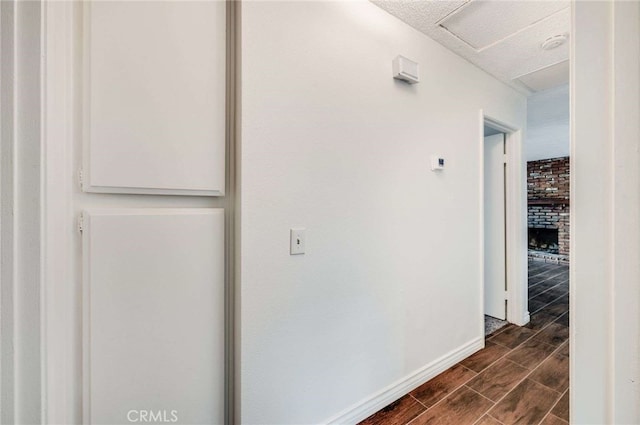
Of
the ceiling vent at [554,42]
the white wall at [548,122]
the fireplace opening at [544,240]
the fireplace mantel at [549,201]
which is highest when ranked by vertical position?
the white wall at [548,122]

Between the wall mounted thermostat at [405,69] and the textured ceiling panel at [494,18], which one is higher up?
the textured ceiling panel at [494,18]

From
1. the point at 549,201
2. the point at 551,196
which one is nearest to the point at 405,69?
the point at 549,201

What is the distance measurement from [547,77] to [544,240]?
19.1ft

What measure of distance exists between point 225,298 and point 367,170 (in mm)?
1054

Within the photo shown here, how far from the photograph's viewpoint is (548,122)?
4066 millimetres

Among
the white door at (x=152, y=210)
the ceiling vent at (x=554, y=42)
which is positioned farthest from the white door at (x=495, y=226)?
the white door at (x=152, y=210)

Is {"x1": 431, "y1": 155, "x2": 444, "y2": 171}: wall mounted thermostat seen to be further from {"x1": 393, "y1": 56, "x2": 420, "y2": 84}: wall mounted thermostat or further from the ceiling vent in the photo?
the ceiling vent

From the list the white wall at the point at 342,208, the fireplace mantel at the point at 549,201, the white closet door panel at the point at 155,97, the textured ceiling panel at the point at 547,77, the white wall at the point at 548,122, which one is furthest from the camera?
the fireplace mantel at the point at 549,201

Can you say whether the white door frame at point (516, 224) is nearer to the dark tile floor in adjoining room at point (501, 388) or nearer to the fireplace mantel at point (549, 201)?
the dark tile floor in adjoining room at point (501, 388)

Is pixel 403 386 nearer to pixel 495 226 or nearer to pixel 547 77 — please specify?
pixel 495 226

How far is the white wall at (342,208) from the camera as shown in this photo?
1240mm

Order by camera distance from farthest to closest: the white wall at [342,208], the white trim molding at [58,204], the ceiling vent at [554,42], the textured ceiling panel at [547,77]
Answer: the textured ceiling panel at [547,77] → the ceiling vent at [554,42] → the white wall at [342,208] → the white trim molding at [58,204]

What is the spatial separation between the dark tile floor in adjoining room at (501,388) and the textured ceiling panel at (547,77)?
2.53m

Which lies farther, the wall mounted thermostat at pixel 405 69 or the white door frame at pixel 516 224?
the white door frame at pixel 516 224
